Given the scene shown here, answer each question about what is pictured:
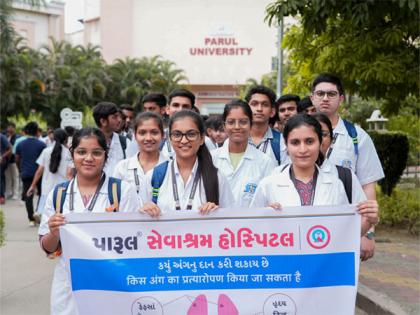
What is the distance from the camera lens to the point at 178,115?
4.34m

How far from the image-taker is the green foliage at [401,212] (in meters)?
10.5

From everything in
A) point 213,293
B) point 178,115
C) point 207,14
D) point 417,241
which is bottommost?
point 417,241

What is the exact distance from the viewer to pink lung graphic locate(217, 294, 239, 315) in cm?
388

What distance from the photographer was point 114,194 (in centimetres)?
417

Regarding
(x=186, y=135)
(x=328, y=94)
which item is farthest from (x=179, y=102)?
(x=186, y=135)

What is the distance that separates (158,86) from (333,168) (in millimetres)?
47016

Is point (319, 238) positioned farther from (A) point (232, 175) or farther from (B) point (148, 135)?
(B) point (148, 135)

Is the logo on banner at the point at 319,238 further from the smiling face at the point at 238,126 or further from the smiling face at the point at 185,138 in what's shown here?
the smiling face at the point at 238,126

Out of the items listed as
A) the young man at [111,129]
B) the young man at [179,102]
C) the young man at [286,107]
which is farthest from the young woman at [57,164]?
the young man at [286,107]

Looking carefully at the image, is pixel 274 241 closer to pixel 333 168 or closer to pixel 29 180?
pixel 333 168

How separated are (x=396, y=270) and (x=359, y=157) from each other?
3411mm

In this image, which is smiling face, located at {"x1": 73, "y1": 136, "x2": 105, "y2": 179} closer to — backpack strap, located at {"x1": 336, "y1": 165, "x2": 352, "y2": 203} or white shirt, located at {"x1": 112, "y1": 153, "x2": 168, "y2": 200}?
white shirt, located at {"x1": 112, "y1": 153, "x2": 168, "y2": 200}

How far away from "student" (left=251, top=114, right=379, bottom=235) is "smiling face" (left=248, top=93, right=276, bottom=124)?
65.8 inches

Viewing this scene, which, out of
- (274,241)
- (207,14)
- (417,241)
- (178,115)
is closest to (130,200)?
(178,115)
